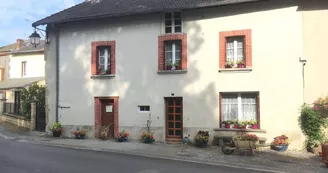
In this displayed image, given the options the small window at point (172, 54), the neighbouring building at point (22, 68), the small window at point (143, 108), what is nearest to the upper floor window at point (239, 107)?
the small window at point (172, 54)

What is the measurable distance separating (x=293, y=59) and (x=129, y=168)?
27.8 ft

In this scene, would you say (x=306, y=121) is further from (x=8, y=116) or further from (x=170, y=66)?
(x=8, y=116)

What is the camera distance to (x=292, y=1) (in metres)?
13.4

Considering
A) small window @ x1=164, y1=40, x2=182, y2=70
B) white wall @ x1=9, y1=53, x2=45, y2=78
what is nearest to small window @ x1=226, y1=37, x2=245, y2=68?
small window @ x1=164, y1=40, x2=182, y2=70

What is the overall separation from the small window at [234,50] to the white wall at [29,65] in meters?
20.8

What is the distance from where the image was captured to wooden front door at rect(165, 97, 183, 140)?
15.1m

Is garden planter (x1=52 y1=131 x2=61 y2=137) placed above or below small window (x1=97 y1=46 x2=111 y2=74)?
below

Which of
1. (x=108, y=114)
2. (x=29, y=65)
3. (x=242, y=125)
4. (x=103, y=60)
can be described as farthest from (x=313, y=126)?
(x=29, y=65)

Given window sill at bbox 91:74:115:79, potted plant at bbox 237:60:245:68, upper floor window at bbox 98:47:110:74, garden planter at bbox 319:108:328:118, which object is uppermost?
upper floor window at bbox 98:47:110:74

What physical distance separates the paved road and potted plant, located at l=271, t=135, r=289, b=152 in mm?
4088

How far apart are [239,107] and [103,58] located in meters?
7.53

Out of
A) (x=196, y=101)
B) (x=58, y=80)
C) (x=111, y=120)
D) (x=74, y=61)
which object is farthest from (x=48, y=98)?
(x=196, y=101)

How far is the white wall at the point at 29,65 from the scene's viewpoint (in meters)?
29.9

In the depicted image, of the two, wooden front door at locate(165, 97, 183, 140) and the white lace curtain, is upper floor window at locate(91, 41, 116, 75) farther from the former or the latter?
the white lace curtain
